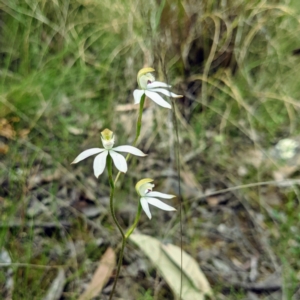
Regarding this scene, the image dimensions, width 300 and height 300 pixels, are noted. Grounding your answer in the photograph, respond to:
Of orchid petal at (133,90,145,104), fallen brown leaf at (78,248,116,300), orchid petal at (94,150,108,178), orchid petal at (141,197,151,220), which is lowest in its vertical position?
fallen brown leaf at (78,248,116,300)

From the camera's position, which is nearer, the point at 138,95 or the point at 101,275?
the point at 138,95

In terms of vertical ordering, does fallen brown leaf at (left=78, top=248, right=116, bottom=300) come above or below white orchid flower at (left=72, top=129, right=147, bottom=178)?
below

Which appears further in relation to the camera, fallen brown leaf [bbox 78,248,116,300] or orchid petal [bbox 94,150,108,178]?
fallen brown leaf [bbox 78,248,116,300]

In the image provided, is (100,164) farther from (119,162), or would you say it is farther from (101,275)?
(101,275)

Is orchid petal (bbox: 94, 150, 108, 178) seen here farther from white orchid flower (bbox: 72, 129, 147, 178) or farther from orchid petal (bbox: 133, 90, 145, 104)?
orchid petal (bbox: 133, 90, 145, 104)

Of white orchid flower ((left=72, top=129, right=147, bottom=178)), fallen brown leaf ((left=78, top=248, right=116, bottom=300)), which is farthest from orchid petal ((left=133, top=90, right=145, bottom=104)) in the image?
fallen brown leaf ((left=78, top=248, right=116, bottom=300))

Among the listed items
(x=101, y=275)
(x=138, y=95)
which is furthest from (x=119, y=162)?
(x=101, y=275)

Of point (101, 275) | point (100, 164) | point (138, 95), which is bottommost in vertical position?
point (101, 275)

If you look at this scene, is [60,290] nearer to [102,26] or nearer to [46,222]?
[46,222]

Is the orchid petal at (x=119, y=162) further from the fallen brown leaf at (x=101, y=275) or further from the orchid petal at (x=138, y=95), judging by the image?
the fallen brown leaf at (x=101, y=275)
